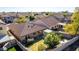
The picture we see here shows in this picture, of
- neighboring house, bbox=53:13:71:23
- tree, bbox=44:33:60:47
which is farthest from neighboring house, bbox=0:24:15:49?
neighboring house, bbox=53:13:71:23

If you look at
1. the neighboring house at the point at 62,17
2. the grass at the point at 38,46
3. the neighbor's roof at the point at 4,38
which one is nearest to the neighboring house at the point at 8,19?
the neighbor's roof at the point at 4,38

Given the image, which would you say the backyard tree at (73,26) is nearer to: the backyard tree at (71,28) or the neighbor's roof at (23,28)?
the backyard tree at (71,28)

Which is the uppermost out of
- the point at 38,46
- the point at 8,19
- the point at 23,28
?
the point at 8,19

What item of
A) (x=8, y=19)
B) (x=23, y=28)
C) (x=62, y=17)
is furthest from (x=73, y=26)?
(x=8, y=19)

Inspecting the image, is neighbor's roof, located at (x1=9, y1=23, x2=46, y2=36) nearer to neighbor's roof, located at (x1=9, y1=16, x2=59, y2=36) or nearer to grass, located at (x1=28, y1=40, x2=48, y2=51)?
neighbor's roof, located at (x1=9, y1=16, x2=59, y2=36)

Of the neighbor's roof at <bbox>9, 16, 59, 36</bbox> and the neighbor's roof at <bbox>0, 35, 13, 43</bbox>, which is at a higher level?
the neighbor's roof at <bbox>9, 16, 59, 36</bbox>

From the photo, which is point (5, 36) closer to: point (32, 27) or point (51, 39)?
point (32, 27)
